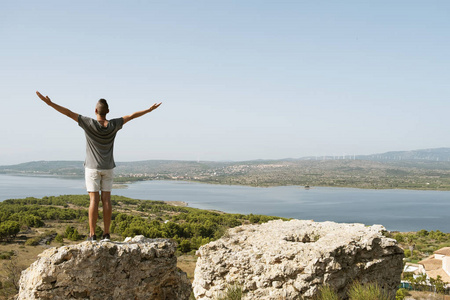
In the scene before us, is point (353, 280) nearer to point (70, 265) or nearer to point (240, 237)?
point (240, 237)

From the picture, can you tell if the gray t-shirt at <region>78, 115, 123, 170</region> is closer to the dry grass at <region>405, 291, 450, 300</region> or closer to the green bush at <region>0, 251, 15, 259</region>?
the dry grass at <region>405, 291, 450, 300</region>

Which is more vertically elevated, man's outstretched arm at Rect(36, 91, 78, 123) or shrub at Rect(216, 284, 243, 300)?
man's outstretched arm at Rect(36, 91, 78, 123)

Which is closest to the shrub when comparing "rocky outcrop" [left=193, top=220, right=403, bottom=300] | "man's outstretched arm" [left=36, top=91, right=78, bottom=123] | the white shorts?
"rocky outcrop" [left=193, top=220, right=403, bottom=300]

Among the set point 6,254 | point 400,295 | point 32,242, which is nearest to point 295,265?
point 400,295

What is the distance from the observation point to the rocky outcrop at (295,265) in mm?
8250

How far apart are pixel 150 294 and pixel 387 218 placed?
73646 millimetres

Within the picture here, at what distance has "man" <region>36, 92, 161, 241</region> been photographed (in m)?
4.41

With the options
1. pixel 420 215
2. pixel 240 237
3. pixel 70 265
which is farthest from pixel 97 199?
pixel 420 215

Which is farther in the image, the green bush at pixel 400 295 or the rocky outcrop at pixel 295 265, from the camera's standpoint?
the green bush at pixel 400 295

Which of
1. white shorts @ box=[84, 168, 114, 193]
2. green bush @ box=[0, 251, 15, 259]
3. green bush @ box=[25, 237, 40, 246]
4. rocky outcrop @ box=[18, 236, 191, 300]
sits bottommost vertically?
green bush @ box=[25, 237, 40, 246]

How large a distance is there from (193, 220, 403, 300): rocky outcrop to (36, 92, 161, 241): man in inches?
204

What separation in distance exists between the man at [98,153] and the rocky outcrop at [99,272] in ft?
1.77

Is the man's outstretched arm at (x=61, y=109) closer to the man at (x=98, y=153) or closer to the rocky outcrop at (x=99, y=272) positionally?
the man at (x=98, y=153)

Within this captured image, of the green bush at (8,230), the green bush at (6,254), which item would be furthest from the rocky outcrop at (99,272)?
the green bush at (8,230)
